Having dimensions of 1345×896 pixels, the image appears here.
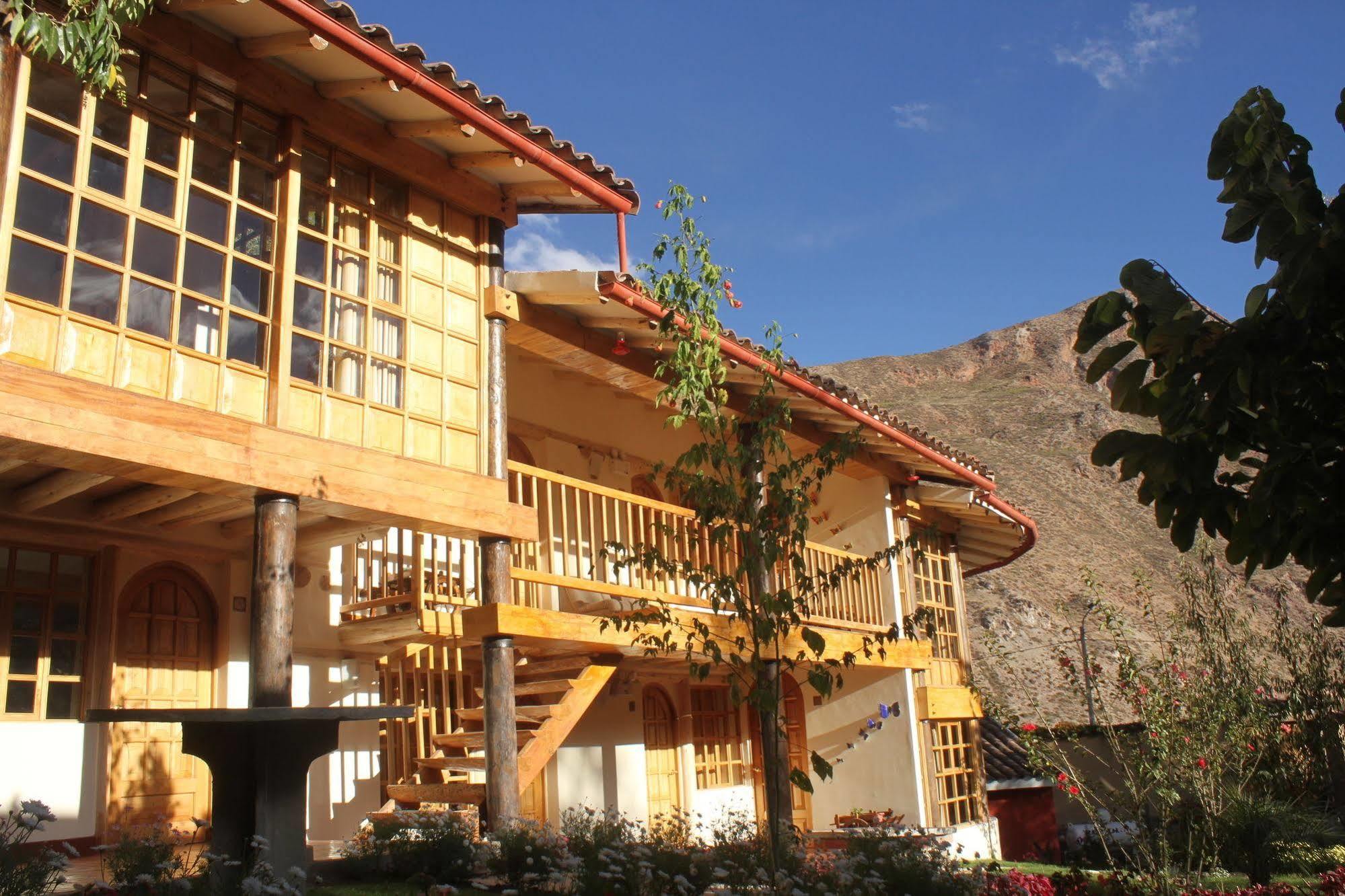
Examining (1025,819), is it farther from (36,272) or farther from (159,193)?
(36,272)

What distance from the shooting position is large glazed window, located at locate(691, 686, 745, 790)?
13.8m

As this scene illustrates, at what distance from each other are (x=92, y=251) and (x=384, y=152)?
2.38 m

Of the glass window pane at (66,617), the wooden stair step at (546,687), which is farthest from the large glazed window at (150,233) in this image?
the wooden stair step at (546,687)

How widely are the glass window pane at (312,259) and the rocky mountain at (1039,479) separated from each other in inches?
906

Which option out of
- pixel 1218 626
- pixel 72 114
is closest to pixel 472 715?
pixel 72 114

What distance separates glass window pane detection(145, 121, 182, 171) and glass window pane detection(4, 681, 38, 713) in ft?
12.4

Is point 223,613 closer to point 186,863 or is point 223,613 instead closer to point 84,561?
point 84,561

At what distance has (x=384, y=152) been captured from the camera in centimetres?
819

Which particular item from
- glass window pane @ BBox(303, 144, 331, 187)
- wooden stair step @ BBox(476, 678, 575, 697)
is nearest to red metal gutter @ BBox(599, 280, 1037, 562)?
glass window pane @ BBox(303, 144, 331, 187)

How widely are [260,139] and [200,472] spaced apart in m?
2.34

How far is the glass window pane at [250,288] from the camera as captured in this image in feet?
23.4

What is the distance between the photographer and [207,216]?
7.07m

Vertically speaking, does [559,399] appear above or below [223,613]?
above

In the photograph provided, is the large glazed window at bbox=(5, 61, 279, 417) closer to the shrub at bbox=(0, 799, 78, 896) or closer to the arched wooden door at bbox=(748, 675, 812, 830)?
the shrub at bbox=(0, 799, 78, 896)
